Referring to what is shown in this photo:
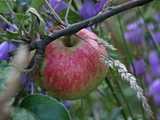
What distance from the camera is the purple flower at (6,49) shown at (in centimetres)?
61

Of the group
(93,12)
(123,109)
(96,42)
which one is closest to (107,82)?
(123,109)

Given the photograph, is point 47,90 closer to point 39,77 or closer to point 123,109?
point 39,77

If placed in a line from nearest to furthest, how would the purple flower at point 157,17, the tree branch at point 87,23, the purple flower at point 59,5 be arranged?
the tree branch at point 87,23 → the purple flower at point 59,5 → the purple flower at point 157,17

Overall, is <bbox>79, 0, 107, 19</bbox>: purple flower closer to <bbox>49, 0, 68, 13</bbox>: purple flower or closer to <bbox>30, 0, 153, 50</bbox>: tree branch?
<bbox>49, 0, 68, 13</bbox>: purple flower

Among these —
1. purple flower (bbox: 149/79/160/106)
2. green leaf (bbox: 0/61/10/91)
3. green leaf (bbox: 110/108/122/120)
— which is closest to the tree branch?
green leaf (bbox: 0/61/10/91)

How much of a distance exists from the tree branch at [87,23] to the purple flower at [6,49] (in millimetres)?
55

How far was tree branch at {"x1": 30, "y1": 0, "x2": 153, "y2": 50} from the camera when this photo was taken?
0.48 meters

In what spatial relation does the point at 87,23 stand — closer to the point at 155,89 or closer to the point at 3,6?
the point at 3,6

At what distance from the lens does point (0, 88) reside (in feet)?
1.62

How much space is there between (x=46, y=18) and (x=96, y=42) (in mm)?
72

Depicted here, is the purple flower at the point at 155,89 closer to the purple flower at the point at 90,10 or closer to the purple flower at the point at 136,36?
the purple flower at the point at 136,36

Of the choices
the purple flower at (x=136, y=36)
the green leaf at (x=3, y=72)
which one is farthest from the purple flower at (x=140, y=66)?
the green leaf at (x=3, y=72)

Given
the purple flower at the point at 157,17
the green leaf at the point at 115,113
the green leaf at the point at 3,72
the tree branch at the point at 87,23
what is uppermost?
the purple flower at the point at 157,17

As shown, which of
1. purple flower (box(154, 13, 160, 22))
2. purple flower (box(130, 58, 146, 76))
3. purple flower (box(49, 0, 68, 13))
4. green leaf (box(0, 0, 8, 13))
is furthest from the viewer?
purple flower (box(154, 13, 160, 22))
